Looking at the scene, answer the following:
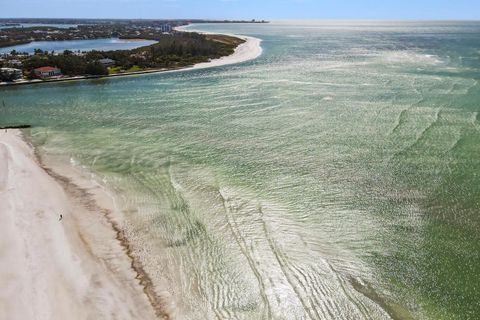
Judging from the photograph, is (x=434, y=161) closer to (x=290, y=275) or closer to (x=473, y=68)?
(x=290, y=275)

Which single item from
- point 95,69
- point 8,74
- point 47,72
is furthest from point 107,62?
point 8,74

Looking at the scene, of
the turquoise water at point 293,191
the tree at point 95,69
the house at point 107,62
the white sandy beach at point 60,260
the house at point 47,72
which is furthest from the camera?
the house at point 107,62

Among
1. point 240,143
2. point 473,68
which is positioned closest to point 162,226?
point 240,143

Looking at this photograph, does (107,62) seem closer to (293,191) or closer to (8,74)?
(8,74)

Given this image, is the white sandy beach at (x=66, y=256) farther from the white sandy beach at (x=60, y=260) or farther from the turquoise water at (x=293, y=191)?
the turquoise water at (x=293, y=191)

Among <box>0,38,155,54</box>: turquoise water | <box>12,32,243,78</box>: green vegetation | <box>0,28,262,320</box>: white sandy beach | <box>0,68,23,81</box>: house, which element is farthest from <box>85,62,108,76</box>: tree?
<box>0,28,262,320</box>: white sandy beach

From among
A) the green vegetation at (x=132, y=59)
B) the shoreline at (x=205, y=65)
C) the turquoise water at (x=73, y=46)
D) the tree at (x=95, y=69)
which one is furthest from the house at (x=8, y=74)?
the turquoise water at (x=73, y=46)
